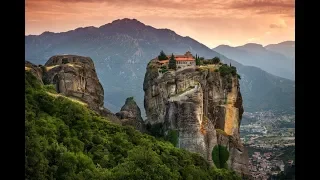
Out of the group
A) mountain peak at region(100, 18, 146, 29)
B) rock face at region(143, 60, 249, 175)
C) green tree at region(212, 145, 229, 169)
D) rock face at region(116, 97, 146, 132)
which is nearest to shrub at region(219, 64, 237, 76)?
rock face at region(143, 60, 249, 175)

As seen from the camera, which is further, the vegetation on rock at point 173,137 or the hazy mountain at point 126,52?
the hazy mountain at point 126,52

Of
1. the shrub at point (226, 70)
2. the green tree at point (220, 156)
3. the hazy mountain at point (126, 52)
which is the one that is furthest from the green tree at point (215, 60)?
the green tree at point (220, 156)

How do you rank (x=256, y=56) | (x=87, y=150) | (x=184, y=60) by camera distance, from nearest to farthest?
(x=87, y=150) → (x=184, y=60) → (x=256, y=56)

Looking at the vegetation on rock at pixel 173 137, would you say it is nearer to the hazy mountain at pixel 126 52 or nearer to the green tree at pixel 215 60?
the hazy mountain at pixel 126 52

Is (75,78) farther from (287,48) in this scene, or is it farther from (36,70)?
(287,48)

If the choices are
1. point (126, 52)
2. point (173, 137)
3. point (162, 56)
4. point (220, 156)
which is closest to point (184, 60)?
point (162, 56)

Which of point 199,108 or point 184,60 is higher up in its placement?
point 184,60
